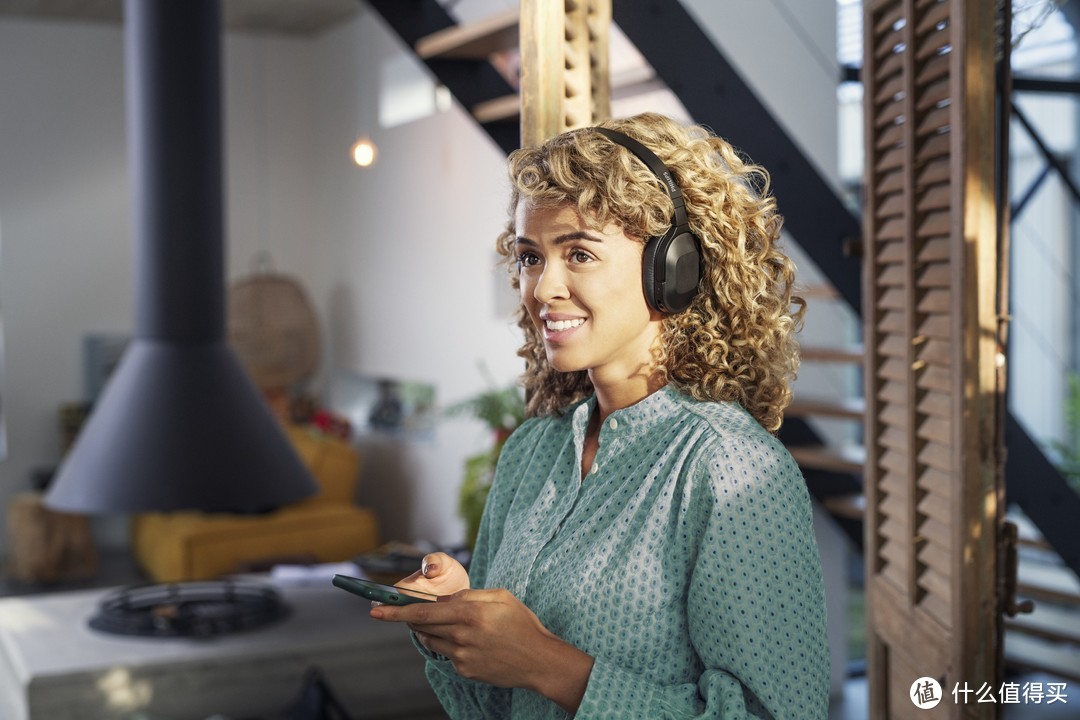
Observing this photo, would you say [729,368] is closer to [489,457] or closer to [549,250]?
[549,250]

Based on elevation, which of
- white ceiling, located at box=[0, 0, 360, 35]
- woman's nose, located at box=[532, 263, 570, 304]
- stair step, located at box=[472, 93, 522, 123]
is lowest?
woman's nose, located at box=[532, 263, 570, 304]

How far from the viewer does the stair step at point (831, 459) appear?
Result: 348 cm

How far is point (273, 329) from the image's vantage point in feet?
23.6

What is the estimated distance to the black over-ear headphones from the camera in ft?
4.21

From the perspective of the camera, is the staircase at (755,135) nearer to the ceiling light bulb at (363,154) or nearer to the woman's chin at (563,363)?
the ceiling light bulb at (363,154)

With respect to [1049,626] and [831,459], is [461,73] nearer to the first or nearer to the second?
[831,459]

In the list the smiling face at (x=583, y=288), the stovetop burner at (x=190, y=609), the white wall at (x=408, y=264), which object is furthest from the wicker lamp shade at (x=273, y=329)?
the smiling face at (x=583, y=288)

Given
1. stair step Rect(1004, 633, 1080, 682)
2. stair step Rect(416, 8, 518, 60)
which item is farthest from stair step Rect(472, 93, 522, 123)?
stair step Rect(1004, 633, 1080, 682)

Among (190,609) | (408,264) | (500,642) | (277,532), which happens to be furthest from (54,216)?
(500,642)

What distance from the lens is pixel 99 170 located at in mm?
7289

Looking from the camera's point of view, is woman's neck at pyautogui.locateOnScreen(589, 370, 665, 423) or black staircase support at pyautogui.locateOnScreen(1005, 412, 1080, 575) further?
black staircase support at pyautogui.locateOnScreen(1005, 412, 1080, 575)

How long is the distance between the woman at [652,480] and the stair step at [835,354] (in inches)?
77.2

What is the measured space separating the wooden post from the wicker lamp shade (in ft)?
17.2

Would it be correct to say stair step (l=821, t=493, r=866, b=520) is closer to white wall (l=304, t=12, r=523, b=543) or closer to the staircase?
the staircase
